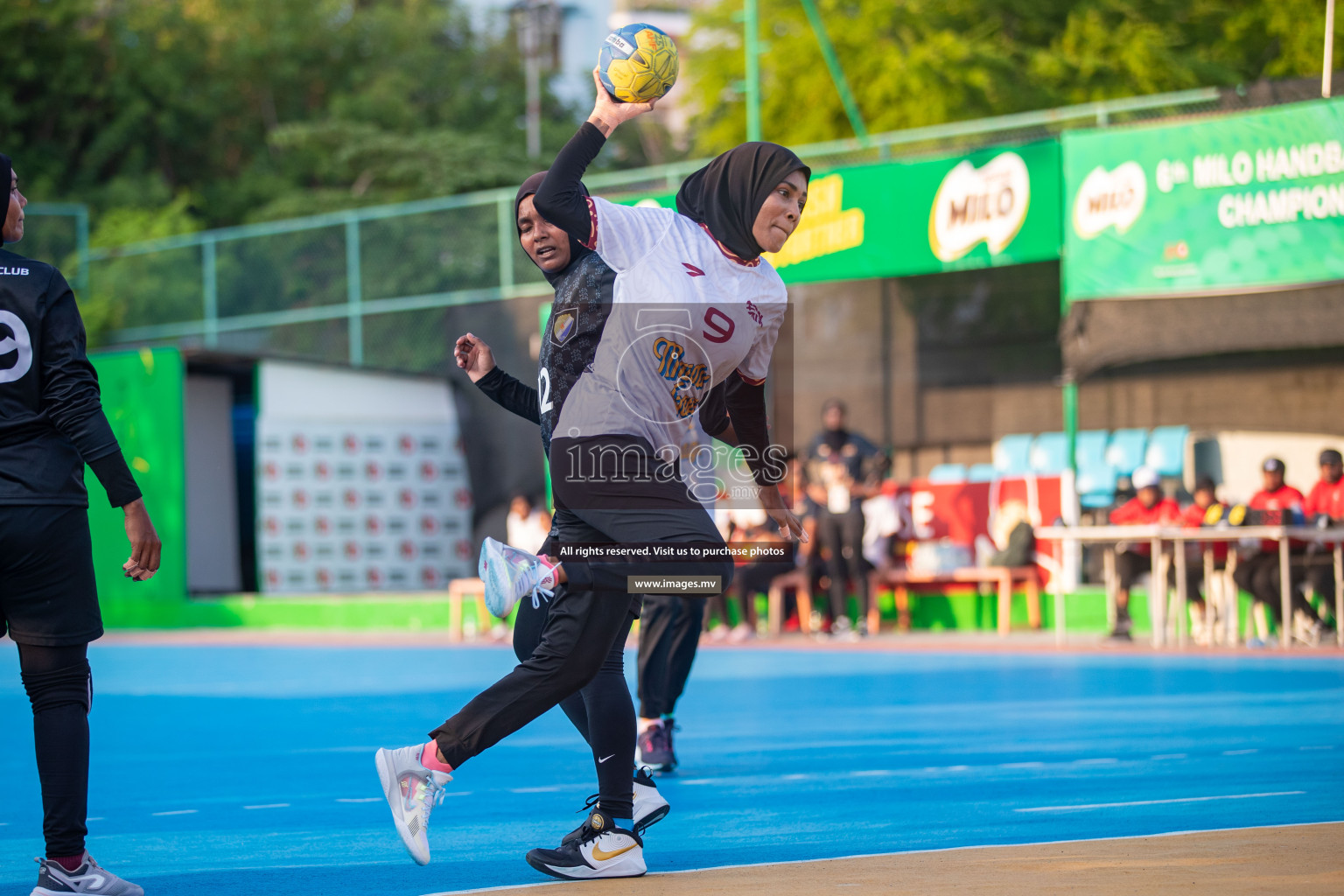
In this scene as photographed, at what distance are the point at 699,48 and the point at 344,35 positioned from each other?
19.9 m

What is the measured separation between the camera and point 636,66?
13.4ft

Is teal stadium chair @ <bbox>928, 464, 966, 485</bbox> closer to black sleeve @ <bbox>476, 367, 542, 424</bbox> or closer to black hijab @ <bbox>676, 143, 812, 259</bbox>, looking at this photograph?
black sleeve @ <bbox>476, 367, 542, 424</bbox>

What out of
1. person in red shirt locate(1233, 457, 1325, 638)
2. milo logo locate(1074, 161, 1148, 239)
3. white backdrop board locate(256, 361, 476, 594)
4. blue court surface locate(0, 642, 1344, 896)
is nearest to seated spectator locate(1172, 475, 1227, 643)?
person in red shirt locate(1233, 457, 1325, 638)

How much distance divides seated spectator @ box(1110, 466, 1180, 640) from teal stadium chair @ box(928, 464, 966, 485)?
3684 millimetres

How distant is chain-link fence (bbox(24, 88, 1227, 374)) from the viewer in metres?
21.7

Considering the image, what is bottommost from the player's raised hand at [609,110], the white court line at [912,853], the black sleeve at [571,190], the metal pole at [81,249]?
the white court line at [912,853]

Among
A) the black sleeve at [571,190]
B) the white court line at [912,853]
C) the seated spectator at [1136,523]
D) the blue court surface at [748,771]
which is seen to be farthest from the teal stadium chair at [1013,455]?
the black sleeve at [571,190]

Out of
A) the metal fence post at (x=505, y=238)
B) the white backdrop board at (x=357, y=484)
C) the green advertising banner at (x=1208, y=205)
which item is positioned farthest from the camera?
the metal fence post at (x=505, y=238)

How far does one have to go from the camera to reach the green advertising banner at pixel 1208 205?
13461 millimetres

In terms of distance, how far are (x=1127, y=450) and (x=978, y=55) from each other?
487 inches

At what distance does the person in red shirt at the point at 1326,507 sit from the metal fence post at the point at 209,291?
1686 centimetres

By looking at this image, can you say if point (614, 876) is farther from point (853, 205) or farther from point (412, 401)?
point (412, 401)

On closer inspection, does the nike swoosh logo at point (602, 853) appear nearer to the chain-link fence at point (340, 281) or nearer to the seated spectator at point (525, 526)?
the seated spectator at point (525, 526)

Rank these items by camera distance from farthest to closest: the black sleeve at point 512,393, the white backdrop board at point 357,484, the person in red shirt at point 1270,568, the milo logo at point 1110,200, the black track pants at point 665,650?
the white backdrop board at point 357,484, the milo logo at point 1110,200, the person in red shirt at point 1270,568, the black track pants at point 665,650, the black sleeve at point 512,393
